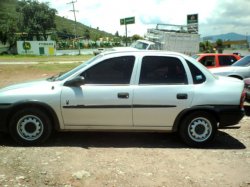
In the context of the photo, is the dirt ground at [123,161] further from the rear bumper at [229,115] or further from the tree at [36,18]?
the tree at [36,18]

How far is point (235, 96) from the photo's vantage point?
6469 mm

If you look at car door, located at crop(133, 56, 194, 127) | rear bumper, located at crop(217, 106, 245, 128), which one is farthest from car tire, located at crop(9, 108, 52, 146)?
rear bumper, located at crop(217, 106, 245, 128)

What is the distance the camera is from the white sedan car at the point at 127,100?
6.25m

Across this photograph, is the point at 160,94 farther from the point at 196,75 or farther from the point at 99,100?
the point at 99,100

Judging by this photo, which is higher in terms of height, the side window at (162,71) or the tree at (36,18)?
the tree at (36,18)

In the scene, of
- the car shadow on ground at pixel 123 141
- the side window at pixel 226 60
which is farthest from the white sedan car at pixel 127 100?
the side window at pixel 226 60

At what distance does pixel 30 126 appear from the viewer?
632 cm

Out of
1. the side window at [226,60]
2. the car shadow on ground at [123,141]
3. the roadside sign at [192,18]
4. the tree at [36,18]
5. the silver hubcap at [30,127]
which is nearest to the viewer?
the silver hubcap at [30,127]

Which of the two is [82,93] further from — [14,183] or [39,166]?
[14,183]

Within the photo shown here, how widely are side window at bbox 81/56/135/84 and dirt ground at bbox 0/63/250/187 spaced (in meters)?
1.10

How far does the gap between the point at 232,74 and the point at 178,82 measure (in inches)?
243

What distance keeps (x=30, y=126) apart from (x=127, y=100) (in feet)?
5.43

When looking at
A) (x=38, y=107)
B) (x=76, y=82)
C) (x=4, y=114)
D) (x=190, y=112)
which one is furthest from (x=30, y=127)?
(x=190, y=112)

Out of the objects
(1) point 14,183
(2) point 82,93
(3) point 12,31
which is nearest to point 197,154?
(2) point 82,93
